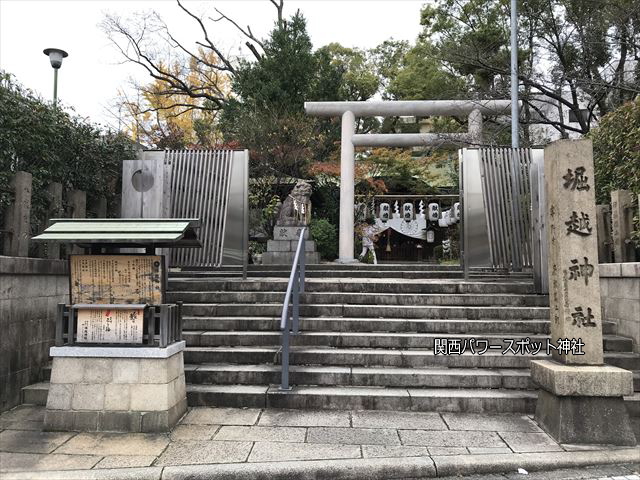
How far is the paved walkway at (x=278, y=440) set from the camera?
424 cm

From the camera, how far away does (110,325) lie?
4980mm

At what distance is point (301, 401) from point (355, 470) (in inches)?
64.2

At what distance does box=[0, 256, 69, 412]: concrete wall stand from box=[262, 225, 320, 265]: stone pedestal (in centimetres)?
799

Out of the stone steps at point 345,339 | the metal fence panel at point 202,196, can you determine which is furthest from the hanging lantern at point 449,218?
the stone steps at point 345,339

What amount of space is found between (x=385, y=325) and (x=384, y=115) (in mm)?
8400

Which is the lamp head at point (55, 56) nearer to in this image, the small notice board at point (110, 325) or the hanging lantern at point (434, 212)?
the small notice board at point (110, 325)

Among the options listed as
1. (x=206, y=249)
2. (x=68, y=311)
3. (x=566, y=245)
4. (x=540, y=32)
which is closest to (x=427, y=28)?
(x=540, y=32)

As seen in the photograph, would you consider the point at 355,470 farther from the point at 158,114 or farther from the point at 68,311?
the point at 158,114

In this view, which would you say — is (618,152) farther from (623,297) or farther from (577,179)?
(577,179)

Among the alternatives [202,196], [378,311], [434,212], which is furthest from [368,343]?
[434,212]

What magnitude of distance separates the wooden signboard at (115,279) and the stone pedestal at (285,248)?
8921mm

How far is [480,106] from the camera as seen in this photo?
13469mm

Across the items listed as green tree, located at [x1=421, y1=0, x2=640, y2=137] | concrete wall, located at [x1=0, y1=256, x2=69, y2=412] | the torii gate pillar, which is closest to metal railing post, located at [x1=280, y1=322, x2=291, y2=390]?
concrete wall, located at [x1=0, y1=256, x2=69, y2=412]

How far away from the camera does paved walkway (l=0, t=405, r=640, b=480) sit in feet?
13.9
